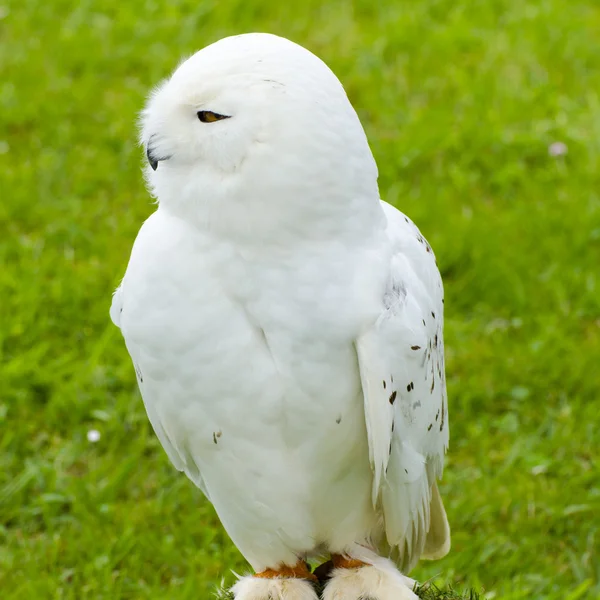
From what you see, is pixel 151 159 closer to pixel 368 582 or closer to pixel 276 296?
pixel 276 296

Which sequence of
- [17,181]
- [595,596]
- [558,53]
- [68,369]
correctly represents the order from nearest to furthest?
[595,596], [68,369], [17,181], [558,53]

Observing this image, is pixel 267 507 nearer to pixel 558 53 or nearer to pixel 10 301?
pixel 10 301

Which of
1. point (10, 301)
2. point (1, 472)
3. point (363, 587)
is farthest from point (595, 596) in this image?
point (10, 301)

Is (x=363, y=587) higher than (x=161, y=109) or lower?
lower

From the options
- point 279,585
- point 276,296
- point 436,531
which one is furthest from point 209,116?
point 436,531

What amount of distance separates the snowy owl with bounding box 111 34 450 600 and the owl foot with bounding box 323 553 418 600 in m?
0.23

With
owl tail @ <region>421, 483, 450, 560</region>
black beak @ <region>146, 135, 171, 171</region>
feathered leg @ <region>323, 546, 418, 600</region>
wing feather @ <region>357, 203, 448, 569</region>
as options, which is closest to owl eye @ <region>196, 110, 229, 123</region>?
black beak @ <region>146, 135, 171, 171</region>

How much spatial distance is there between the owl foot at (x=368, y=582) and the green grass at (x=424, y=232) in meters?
0.86

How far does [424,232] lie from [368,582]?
2815 mm

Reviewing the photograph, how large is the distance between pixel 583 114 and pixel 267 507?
4.38 m

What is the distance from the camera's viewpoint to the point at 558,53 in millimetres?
6859

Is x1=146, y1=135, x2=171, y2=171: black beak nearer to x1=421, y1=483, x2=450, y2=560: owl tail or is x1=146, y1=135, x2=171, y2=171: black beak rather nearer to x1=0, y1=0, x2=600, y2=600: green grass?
x1=421, y1=483, x2=450, y2=560: owl tail

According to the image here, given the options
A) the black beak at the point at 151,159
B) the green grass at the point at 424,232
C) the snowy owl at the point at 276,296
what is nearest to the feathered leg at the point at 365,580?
the snowy owl at the point at 276,296

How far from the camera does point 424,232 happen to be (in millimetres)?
5430
